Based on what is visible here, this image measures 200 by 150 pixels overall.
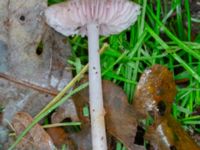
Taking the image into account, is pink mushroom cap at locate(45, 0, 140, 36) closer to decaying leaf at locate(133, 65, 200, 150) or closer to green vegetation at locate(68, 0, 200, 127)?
green vegetation at locate(68, 0, 200, 127)

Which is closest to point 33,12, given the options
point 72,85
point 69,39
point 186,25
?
point 69,39

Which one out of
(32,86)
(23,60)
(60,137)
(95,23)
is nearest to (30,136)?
(60,137)

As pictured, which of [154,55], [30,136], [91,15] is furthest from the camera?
[154,55]

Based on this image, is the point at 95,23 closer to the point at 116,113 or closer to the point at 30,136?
the point at 116,113

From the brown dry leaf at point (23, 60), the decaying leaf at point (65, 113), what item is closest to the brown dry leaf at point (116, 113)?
the decaying leaf at point (65, 113)

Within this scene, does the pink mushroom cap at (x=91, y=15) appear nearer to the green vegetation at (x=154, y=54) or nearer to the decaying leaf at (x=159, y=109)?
the green vegetation at (x=154, y=54)

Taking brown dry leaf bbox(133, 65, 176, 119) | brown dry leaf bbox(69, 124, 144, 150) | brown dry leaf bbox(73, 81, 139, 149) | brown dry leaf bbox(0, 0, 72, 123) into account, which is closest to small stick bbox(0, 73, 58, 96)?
brown dry leaf bbox(0, 0, 72, 123)
